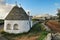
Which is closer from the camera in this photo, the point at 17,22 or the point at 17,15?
the point at 17,22

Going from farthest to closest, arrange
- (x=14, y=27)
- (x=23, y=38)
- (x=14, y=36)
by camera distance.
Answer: (x=14, y=27) → (x=14, y=36) → (x=23, y=38)

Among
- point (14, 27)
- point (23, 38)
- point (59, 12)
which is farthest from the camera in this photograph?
point (59, 12)

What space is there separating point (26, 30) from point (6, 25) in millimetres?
3736

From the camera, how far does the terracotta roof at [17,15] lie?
32.1 m

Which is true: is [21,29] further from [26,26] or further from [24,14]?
[24,14]

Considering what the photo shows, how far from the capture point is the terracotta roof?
105 ft

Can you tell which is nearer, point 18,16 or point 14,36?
point 14,36

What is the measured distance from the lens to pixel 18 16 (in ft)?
106

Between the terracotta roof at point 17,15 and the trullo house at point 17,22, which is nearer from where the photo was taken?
the trullo house at point 17,22

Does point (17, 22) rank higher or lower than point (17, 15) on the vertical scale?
A: lower

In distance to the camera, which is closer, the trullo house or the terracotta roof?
the trullo house

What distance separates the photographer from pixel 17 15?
32.4 m

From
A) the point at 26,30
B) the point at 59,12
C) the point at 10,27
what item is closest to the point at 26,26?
the point at 26,30

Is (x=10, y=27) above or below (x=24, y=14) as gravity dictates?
below
